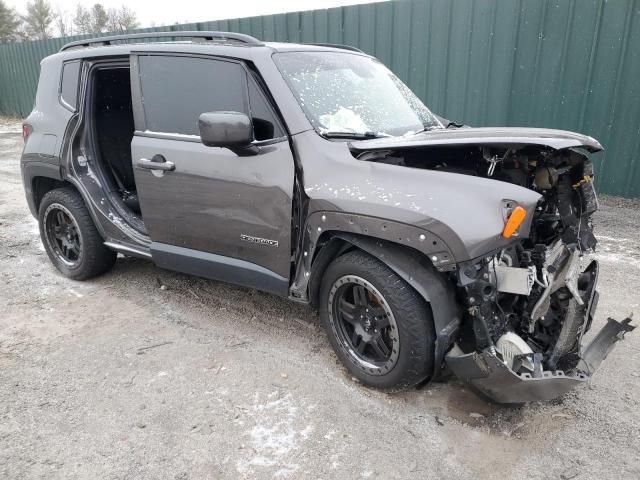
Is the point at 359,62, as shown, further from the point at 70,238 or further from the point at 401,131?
the point at 70,238

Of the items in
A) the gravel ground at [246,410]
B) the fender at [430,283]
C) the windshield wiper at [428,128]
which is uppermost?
the windshield wiper at [428,128]

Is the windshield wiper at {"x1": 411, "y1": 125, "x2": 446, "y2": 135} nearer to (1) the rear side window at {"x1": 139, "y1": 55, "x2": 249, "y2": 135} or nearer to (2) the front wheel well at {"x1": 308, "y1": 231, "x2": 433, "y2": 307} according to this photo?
(2) the front wheel well at {"x1": 308, "y1": 231, "x2": 433, "y2": 307}

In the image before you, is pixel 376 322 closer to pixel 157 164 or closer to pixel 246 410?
pixel 246 410

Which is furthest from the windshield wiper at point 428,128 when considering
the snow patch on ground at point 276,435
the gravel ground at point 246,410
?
the snow patch on ground at point 276,435

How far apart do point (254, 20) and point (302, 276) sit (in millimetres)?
8223

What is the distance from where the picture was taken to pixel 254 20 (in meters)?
9.88

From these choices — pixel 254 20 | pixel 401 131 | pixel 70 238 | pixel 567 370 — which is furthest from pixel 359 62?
pixel 254 20

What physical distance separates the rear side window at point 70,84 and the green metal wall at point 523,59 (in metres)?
5.37

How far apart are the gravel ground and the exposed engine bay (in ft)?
0.95

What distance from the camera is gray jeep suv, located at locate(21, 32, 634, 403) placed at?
2.49 m

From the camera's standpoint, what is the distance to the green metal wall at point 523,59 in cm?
646

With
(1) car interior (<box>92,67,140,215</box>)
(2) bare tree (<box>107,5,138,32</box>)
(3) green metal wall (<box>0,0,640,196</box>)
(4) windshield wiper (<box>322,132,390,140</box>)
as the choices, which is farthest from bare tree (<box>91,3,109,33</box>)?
(4) windshield wiper (<box>322,132,390,140</box>)

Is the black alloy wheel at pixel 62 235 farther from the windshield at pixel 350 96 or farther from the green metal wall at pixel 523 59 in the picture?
the green metal wall at pixel 523 59

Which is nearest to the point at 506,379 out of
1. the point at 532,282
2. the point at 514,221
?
the point at 532,282
